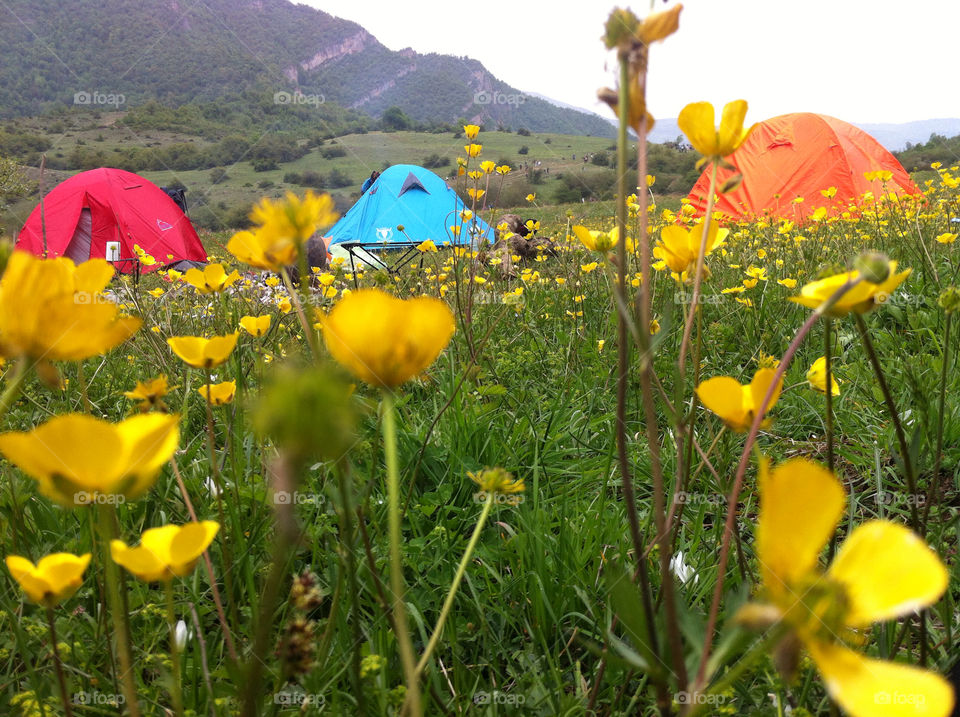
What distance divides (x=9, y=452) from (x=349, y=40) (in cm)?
13334

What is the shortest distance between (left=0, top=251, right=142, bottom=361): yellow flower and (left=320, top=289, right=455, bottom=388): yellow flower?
0.19 meters

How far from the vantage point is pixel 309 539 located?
1.14 m

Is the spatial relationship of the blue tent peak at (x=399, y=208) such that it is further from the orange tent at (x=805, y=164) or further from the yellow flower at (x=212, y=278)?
the yellow flower at (x=212, y=278)

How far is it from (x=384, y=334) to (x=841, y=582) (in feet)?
0.94

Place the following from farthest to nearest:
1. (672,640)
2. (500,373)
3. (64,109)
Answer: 1. (64,109)
2. (500,373)
3. (672,640)

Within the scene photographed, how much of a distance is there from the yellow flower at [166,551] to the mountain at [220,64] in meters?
48.6

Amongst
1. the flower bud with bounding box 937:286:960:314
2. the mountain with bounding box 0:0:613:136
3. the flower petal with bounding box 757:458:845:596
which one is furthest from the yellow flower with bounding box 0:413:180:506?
the mountain with bounding box 0:0:613:136

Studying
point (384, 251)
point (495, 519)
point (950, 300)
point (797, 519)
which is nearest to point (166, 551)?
point (797, 519)

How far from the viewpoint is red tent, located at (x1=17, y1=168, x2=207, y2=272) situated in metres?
8.08

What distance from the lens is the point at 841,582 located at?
29 centimetres

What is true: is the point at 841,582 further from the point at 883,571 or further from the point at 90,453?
the point at 90,453

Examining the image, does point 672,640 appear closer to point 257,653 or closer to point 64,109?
point 257,653

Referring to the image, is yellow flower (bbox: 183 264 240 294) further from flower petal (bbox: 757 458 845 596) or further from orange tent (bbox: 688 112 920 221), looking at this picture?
orange tent (bbox: 688 112 920 221)

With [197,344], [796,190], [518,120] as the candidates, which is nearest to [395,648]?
[197,344]
